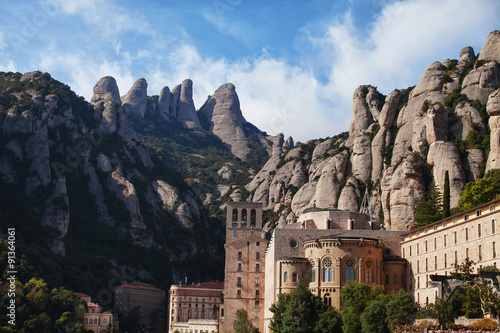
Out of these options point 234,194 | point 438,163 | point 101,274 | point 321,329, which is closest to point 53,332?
point 101,274

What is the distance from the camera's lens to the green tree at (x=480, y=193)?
7631cm

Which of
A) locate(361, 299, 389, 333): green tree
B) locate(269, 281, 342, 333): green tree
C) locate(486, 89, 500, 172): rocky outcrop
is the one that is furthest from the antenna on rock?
locate(361, 299, 389, 333): green tree

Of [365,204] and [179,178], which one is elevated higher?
[179,178]

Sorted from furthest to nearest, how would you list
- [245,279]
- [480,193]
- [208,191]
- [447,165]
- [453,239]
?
1. [208,191]
2. [447,165]
3. [245,279]
4. [480,193]
5. [453,239]

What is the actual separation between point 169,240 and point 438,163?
225ft

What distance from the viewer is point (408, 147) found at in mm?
106062

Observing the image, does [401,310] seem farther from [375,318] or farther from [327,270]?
[327,270]

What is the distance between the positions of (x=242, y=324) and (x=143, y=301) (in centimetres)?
4524

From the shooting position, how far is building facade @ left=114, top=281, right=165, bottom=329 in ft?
400

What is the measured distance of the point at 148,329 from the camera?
125 m

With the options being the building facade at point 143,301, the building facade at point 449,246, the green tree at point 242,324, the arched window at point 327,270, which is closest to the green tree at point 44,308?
the building facade at point 143,301

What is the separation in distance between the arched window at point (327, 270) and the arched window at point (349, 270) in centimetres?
155

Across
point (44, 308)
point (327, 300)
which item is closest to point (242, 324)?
point (327, 300)

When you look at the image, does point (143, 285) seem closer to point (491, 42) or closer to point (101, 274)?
point (101, 274)
